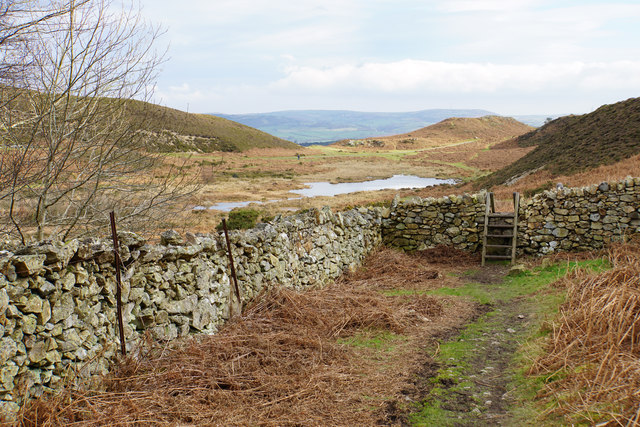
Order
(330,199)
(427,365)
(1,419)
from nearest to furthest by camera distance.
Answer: (1,419)
(427,365)
(330,199)

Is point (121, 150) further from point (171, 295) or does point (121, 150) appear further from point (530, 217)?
point (530, 217)

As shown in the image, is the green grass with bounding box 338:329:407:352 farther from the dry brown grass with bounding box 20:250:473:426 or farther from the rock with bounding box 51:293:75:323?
the rock with bounding box 51:293:75:323

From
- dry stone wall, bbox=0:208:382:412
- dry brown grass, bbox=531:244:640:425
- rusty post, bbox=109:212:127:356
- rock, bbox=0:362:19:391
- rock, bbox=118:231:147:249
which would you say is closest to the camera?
rock, bbox=0:362:19:391

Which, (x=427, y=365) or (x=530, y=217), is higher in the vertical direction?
(x=530, y=217)

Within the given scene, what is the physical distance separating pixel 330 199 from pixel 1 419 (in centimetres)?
3100

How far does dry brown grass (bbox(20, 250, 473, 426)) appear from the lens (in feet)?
15.4

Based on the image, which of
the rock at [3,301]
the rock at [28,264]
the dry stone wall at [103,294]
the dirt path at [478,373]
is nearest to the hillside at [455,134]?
the dirt path at [478,373]

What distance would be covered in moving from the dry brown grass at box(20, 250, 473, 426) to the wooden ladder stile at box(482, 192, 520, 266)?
5660mm

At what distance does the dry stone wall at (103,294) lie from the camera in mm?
4348

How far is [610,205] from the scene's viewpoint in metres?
12.8

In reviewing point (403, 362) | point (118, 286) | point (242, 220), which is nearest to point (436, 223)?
point (403, 362)

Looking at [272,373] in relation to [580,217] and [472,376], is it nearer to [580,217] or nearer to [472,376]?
[472,376]

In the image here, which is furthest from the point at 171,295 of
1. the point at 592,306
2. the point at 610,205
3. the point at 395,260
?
the point at 610,205

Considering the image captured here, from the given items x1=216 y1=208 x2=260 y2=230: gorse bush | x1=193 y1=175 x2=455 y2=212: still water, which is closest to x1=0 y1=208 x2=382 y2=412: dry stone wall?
x1=216 y1=208 x2=260 y2=230: gorse bush
